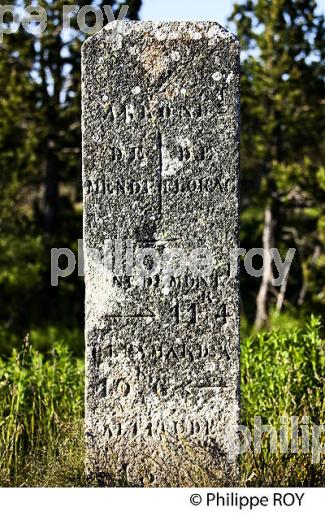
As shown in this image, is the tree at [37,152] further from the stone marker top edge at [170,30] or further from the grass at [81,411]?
the stone marker top edge at [170,30]

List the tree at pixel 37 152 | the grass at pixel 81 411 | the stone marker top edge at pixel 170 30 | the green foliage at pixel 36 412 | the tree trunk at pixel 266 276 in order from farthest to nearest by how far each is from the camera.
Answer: the tree trunk at pixel 266 276
the tree at pixel 37 152
the green foliage at pixel 36 412
the grass at pixel 81 411
the stone marker top edge at pixel 170 30

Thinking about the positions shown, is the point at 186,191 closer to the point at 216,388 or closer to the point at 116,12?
the point at 216,388

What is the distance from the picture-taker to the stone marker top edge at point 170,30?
13.4ft

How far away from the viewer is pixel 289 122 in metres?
11.1

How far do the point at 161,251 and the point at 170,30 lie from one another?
1.18 meters

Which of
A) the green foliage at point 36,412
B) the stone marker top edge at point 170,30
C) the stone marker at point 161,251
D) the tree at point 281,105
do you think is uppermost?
the tree at point 281,105

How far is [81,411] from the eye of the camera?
4895 mm

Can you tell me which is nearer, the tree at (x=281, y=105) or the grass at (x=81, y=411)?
the grass at (x=81, y=411)

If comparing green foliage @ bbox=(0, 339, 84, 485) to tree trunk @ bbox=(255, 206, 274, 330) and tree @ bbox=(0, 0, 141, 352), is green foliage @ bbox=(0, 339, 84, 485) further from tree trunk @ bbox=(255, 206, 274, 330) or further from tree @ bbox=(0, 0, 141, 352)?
tree trunk @ bbox=(255, 206, 274, 330)

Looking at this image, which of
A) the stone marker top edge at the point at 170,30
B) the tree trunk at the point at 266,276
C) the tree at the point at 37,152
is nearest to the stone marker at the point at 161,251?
the stone marker top edge at the point at 170,30

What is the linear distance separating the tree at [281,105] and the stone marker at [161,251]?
643 centimetres

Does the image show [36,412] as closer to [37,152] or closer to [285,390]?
[285,390]

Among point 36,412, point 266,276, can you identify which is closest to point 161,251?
point 36,412

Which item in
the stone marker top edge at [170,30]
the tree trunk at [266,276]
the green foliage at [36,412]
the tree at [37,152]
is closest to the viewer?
the stone marker top edge at [170,30]
